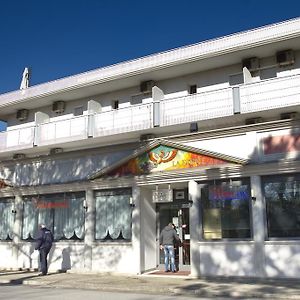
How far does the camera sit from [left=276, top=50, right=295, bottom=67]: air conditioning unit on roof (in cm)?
1603

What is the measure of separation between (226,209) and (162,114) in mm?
5052

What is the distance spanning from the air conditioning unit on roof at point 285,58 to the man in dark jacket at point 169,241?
7211mm

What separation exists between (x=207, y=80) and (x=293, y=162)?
6032 mm

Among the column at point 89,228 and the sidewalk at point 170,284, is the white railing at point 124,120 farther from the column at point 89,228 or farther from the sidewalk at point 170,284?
the sidewalk at point 170,284

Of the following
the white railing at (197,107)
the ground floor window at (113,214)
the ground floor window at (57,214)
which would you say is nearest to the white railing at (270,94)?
the white railing at (197,107)

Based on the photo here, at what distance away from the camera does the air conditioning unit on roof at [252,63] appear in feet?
54.9

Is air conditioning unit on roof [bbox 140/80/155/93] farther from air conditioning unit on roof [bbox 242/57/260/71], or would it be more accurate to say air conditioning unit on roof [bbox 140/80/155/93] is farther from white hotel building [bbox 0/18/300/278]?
air conditioning unit on roof [bbox 242/57/260/71]

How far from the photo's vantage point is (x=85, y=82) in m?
19.8

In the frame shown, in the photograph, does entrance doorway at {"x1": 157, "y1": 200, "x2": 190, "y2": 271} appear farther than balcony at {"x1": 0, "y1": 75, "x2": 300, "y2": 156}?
Yes

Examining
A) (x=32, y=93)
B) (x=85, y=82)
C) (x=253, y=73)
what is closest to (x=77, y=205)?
(x=85, y=82)

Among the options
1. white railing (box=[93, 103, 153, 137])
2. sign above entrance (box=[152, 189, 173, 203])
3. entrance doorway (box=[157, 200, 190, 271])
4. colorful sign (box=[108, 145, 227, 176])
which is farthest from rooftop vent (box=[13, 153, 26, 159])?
sign above entrance (box=[152, 189, 173, 203])

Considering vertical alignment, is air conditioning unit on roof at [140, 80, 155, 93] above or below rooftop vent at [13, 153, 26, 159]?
above

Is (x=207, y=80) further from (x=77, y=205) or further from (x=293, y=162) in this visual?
(x=77, y=205)

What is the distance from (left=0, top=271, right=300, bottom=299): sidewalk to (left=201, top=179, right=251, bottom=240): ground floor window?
1.51 m
